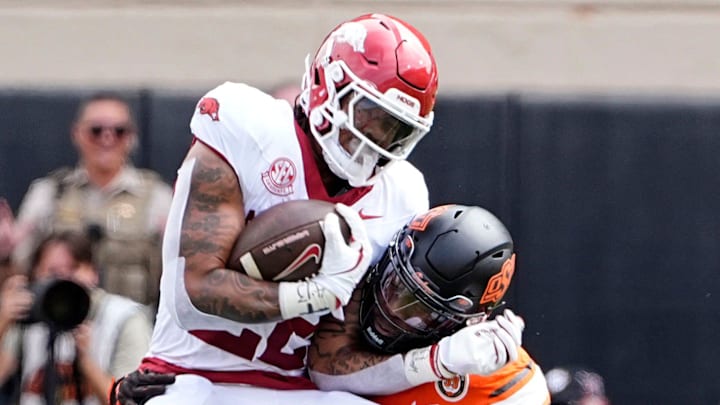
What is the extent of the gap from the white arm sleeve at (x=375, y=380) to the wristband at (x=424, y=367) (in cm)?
2

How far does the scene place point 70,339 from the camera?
4.87 meters

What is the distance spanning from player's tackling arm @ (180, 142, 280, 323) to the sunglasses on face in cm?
199

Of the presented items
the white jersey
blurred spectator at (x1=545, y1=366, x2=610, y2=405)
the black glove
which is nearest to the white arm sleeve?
the white jersey

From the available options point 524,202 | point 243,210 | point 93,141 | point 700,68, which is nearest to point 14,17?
point 93,141

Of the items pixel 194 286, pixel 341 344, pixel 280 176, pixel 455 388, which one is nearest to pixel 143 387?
pixel 194 286

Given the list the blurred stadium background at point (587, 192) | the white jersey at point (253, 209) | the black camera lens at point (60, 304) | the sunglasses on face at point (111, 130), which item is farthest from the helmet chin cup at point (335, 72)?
the blurred stadium background at point (587, 192)

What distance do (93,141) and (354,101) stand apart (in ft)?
7.15

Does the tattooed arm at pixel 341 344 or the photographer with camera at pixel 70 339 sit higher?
the tattooed arm at pixel 341 344

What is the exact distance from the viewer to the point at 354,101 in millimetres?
3596

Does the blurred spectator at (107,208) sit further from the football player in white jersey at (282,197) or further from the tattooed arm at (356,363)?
the tattooed arm at (356,363)

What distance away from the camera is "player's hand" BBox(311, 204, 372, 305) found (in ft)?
11.3

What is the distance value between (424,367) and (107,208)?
2.16 meters

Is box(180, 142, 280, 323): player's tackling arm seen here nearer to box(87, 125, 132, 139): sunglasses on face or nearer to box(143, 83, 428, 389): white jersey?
box(143, 83, 428, 389): white jersey

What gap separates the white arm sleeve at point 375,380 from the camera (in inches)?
142
